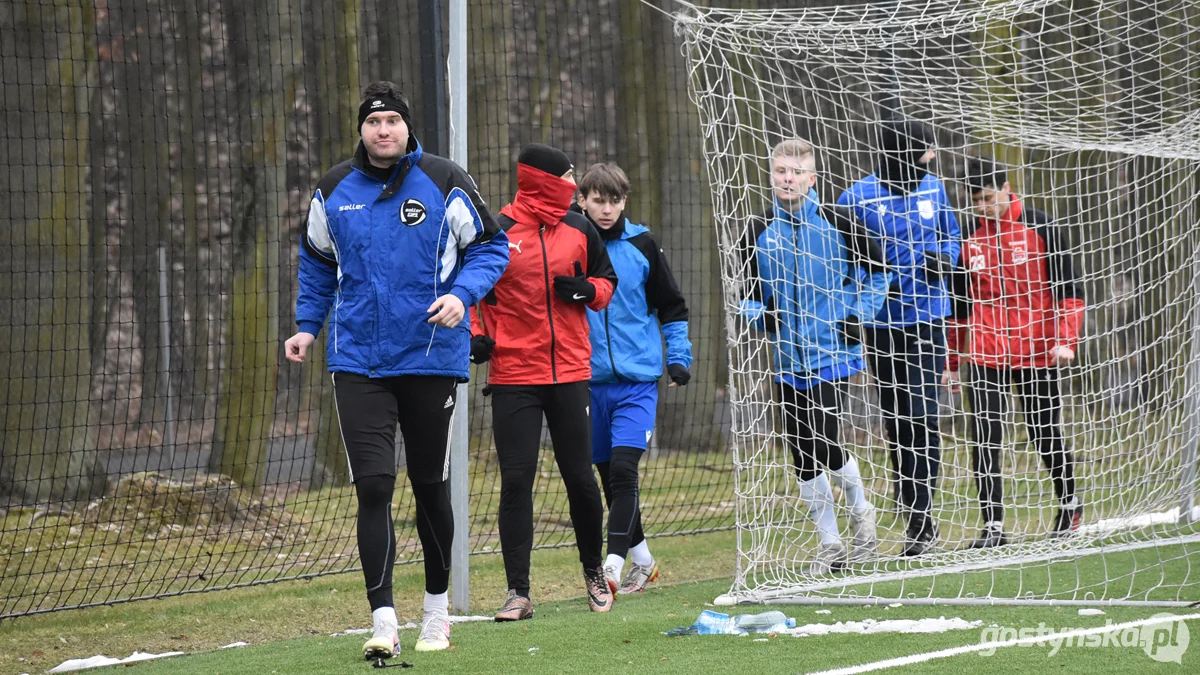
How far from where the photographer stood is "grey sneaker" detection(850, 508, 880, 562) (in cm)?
641

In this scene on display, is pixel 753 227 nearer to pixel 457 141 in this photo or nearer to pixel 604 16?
pixel 457 141

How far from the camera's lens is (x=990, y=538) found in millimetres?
6508

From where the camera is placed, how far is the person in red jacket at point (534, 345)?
5.49 meters

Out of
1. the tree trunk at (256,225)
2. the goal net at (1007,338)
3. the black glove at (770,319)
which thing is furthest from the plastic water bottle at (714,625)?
the tree trunk at (256,225)

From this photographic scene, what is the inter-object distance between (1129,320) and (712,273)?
18.4 ft

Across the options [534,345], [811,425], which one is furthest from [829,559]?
[534,345]

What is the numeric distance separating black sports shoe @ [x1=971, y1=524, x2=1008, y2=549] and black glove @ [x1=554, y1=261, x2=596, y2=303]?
93.0 inches

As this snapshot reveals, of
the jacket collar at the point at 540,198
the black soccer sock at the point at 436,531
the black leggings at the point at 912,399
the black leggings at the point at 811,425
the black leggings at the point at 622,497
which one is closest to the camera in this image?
the black soccer sock at the point at 436,531

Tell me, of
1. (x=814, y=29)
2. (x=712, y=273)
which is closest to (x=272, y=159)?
(x=712, y=273)

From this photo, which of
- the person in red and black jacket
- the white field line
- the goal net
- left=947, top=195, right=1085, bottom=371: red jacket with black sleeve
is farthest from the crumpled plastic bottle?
left=947, top=195, right=1085, bottom=371: red jacket with black sleeve

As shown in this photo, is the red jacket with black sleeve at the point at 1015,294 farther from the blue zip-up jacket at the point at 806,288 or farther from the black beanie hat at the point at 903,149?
the blue zip-up jacket at the point at 806,288

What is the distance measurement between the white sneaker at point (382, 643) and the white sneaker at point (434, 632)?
259 mm

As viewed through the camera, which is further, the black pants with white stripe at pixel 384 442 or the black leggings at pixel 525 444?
the black leggings at pixel 525 444

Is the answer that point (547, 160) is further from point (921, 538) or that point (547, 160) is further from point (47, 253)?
point (47, 253)
